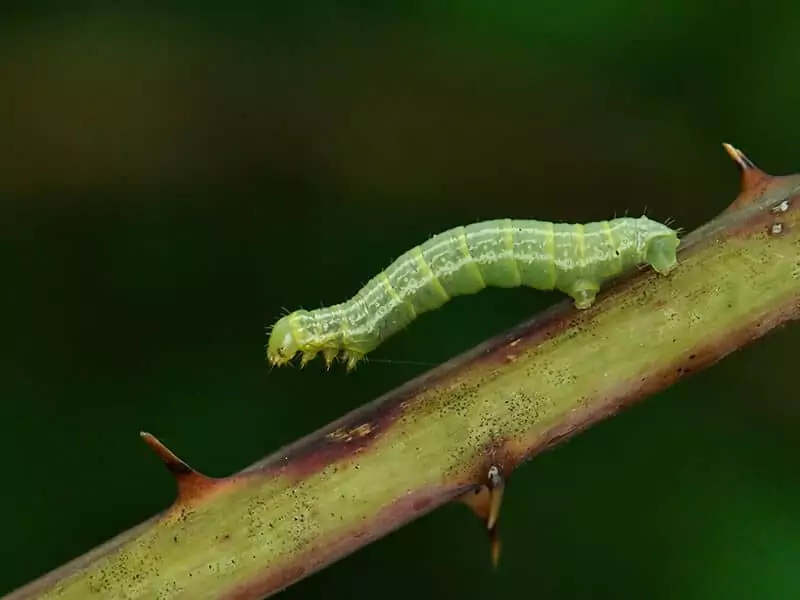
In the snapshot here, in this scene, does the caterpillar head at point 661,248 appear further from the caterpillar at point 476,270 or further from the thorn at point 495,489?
the thorn at point 495,489

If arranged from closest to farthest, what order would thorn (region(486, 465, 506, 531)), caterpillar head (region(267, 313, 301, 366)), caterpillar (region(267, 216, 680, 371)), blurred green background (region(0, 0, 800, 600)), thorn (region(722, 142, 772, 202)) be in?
thorn (region(486, 465, 506, 531))
thorn (region(722, 142, 772, 202))
caterpillar (region(267, 216, 680, 371))
caterpillar head (region(267, 313, 301, 366))
blurred green background (region(0, 0, 800, 600))

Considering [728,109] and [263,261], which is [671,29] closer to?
[728,109]

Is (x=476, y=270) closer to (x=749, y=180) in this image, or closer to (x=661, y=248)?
(x=661, y=248)

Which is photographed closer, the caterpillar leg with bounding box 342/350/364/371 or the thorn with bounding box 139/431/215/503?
the thorn with bounding box 139/431/215/503

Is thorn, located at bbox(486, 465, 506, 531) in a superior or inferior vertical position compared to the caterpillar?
inferior

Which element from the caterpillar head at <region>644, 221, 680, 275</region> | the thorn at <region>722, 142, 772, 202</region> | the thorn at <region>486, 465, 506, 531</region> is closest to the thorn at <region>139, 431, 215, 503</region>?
the thorn at <region>486, 465, 506, 531</region>

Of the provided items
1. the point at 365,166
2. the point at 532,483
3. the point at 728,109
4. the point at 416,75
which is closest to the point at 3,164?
the point at 365,166

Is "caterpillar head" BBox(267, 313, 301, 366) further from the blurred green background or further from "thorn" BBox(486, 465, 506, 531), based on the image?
"thorn" BBox(486, 465, 506, 531)
